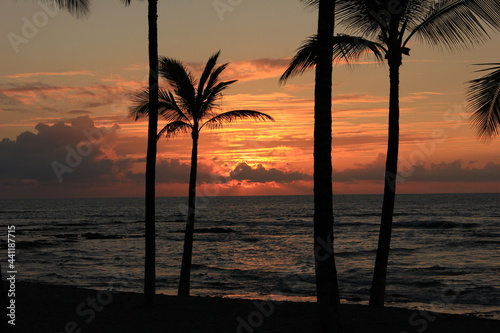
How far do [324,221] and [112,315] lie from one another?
6549 mm

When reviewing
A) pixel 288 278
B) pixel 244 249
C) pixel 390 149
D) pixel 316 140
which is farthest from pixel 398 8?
pixel 244 249

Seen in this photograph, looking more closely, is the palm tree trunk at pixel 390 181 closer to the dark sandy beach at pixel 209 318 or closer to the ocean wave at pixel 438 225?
the dark sandy beach at pixel 209 318

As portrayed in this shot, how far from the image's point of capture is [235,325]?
432 inches

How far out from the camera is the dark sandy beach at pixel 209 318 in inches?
415

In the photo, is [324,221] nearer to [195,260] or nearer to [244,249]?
[195,260]

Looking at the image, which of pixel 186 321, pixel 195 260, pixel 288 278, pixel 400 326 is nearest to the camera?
pixel 400 326

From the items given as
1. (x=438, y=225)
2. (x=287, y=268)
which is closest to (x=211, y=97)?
(x=287, y=268)

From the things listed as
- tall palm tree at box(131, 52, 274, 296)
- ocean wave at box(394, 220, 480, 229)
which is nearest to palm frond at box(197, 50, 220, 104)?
tall palm tree at box(131, 52, 274, 296)

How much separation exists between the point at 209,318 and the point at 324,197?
517 cm

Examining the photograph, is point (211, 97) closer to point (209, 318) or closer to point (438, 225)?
point (209, 318)

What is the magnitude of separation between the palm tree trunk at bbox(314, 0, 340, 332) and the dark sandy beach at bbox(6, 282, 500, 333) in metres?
1.88

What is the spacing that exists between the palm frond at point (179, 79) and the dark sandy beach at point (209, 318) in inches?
253

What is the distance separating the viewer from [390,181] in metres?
11.5

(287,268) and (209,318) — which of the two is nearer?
(209,318)
